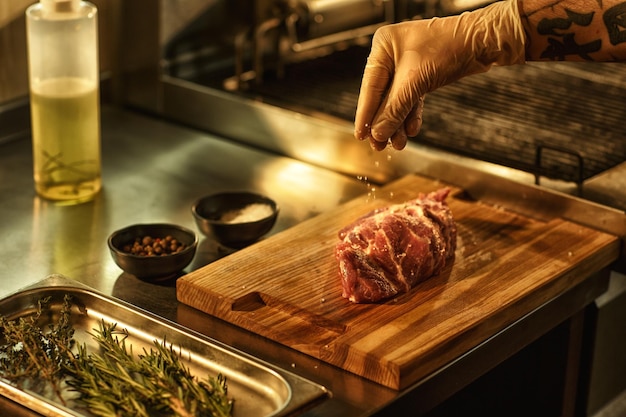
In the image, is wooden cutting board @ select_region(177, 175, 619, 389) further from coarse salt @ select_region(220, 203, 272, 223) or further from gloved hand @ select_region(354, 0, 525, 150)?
gloved hand @ select_region(354, 0, 525, 150)

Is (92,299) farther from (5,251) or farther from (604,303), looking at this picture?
(604,303)

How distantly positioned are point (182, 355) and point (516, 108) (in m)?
1.28

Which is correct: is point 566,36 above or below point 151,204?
above

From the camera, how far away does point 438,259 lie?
197cm

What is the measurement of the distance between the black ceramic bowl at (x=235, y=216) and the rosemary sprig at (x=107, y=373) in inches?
15.4

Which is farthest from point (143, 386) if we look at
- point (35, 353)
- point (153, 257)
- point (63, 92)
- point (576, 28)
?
point (576, 28)

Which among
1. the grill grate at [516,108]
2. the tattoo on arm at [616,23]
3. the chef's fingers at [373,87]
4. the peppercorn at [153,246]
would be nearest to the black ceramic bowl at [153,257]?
the peppercorn at [153,246]

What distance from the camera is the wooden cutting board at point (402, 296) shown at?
1735 millimetres

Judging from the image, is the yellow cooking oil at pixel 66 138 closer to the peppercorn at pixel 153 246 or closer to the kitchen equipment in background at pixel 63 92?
the kitchen equipment in background at pixel 63 92

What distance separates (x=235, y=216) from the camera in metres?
2.25

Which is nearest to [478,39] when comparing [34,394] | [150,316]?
[150,316]

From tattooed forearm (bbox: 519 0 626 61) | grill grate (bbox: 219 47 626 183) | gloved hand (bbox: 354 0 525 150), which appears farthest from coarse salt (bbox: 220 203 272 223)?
tattooed forearm (bbox: 519 0 626 61)

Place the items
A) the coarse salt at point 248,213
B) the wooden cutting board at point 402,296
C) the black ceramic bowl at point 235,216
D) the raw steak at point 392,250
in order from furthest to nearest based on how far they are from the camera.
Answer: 1. the coarse salt at point 248,213
2. the black ceramic bowl at point 235,216
3. the raw steak at point 392,250
4. the wooden cutting board at point 402,296

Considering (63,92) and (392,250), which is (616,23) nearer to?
(392,250)
